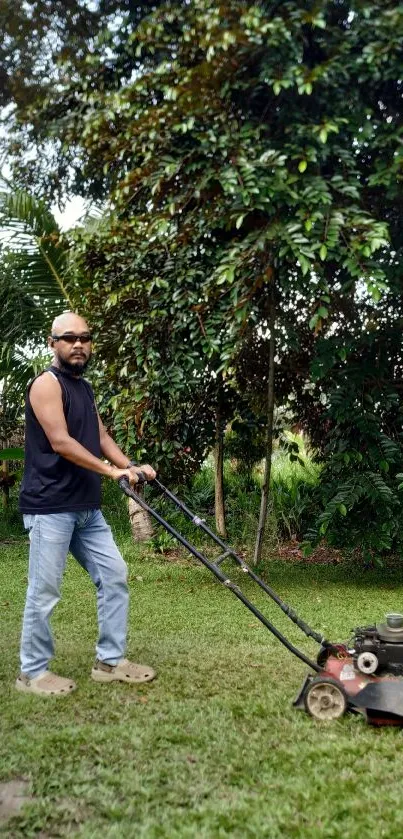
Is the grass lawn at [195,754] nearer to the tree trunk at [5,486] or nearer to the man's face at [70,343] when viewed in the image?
the man's face at [70,343]

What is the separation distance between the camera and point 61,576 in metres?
4.24

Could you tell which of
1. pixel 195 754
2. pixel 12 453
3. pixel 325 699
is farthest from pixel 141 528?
pixel 195 754

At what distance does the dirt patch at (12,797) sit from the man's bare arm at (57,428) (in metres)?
1.41

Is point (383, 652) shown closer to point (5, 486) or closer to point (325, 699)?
point (325, 699)

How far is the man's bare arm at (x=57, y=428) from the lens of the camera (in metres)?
4.02

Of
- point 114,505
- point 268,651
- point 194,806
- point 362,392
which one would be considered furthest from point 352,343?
point 114,505

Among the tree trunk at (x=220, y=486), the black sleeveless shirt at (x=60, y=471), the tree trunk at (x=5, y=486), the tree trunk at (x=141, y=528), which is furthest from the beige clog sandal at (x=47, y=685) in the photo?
the tree trunk at (x=5, y=486)

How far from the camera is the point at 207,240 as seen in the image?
6926 mm

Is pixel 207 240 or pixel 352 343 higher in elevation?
pixel 207 240

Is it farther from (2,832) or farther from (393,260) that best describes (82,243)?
(2,832)

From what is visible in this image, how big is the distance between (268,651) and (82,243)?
3.68 metres

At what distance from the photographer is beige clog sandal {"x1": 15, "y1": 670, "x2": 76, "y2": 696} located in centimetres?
409

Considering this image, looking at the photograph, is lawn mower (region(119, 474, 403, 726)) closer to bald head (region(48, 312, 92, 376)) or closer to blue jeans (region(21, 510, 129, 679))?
blue jeans (region(21, 510, 129, 679))

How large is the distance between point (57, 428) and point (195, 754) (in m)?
1.57
